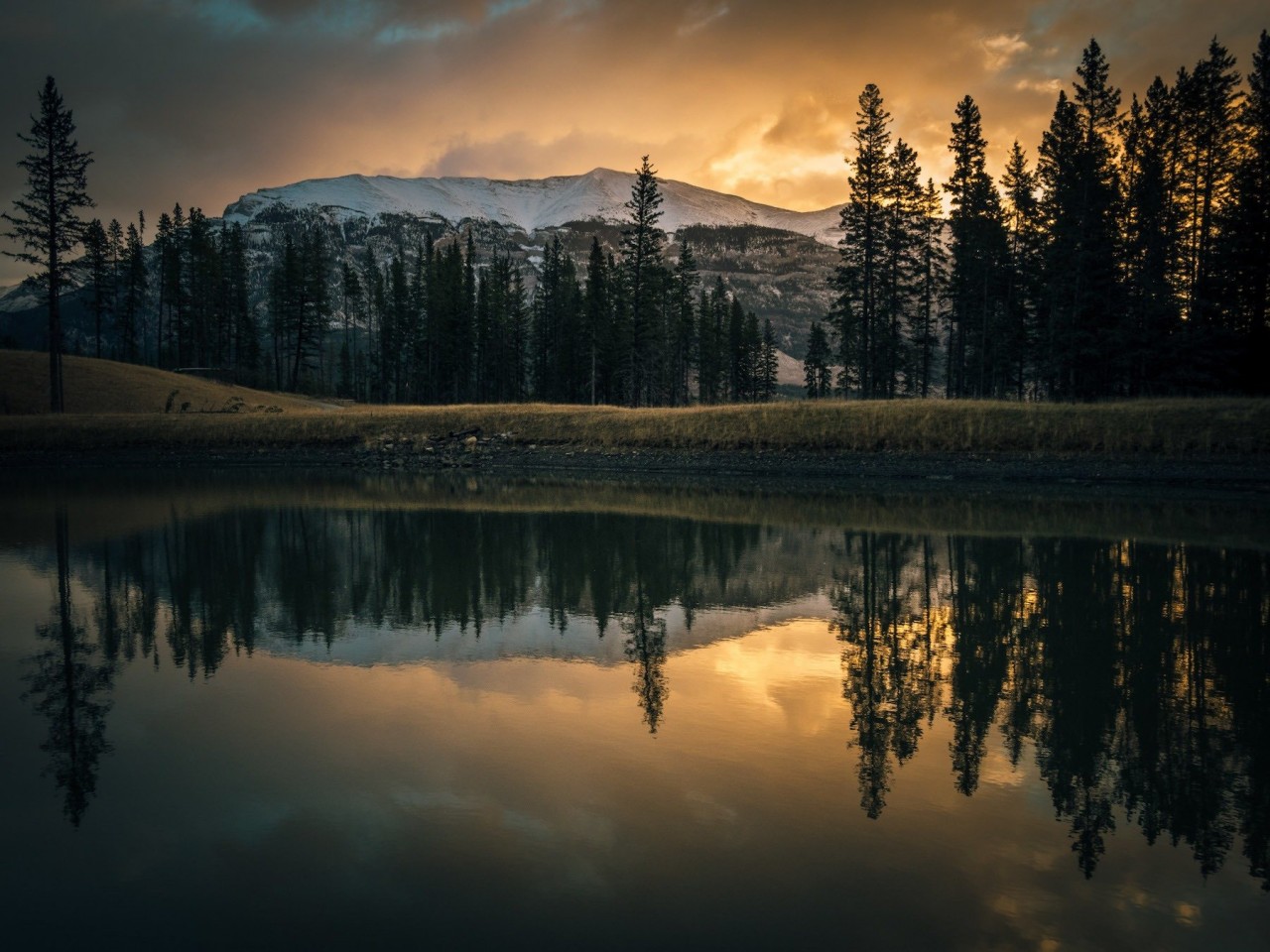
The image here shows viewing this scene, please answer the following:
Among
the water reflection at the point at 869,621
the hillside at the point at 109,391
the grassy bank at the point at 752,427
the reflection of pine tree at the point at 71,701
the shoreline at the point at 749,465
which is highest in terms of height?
the hillside at the point at 109,391

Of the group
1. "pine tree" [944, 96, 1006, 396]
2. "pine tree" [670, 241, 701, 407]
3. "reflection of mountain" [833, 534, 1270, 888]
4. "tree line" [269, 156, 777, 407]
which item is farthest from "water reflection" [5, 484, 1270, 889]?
"pine tree" [670, 241, 701, 407]

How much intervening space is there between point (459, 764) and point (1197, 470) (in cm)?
3465

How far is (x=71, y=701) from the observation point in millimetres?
9836

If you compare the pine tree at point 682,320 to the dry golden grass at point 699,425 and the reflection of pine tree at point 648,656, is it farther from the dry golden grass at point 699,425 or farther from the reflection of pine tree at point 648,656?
the reflection of pine tree at point 648,656

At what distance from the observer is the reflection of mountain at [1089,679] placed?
7.07 m

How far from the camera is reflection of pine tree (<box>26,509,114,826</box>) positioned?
7656 millimetres

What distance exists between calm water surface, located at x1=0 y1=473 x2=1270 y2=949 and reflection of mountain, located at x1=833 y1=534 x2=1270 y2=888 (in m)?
0.06

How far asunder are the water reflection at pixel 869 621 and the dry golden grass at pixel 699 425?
1772cm

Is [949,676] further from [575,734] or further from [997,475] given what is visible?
[997,475]

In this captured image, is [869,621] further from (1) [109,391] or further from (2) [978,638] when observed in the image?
(1) [109,391]

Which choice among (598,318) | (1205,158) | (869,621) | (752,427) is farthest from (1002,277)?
(869,621)

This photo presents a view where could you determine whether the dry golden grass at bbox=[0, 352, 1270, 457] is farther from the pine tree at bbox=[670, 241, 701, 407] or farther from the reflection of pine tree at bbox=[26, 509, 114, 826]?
the pine tree at bbox=[670, 241, 701, 407]

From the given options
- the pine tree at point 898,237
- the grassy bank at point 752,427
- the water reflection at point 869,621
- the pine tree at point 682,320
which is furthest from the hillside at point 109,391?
the pine tree at point 682,320

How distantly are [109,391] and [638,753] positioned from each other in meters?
63.2
